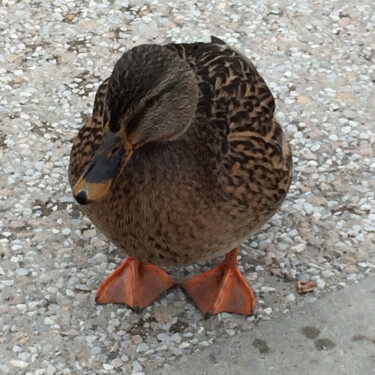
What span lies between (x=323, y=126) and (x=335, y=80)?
402 millimetres

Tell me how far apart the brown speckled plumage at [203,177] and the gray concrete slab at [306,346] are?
0.41 metres

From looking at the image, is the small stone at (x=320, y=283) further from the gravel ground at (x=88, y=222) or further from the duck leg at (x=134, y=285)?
the duck leg at (x=134, y=285)

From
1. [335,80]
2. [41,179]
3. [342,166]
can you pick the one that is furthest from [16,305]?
[335,80]

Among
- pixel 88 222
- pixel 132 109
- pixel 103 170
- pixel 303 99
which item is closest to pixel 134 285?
pixel 88 222

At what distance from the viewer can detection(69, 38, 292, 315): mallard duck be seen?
2561 millimetres

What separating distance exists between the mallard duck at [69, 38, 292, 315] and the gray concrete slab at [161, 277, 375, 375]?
0.56 feet

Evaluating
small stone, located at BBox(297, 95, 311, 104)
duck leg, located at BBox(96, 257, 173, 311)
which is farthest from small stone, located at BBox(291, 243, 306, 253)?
small stone, located at BBox(297, 95, 311, 104)

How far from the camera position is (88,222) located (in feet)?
12.3

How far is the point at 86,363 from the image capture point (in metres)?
3.19

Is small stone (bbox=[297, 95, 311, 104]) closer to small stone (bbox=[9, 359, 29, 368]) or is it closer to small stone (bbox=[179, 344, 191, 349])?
A: small stone (bbox=[179, 344, 191, 349])

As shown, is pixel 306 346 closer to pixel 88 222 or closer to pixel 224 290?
pixel 224 290

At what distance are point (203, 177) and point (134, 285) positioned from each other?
2.44 ft

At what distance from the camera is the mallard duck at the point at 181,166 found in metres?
2.56

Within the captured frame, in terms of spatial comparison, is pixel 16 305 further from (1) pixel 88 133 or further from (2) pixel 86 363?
(1) pixel 88 133
